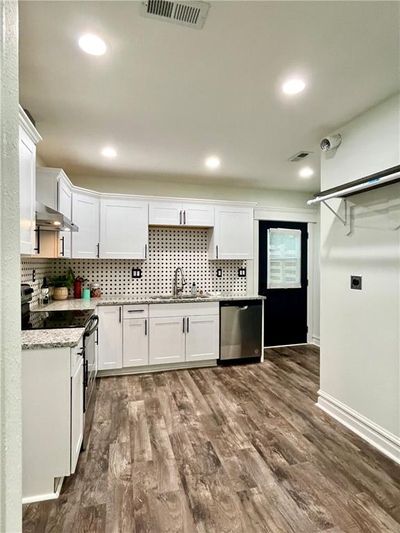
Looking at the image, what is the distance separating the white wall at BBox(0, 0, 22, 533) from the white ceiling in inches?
49.4

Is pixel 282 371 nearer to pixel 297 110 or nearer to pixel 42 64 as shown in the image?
pixel 297 110

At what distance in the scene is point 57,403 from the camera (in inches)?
70.7

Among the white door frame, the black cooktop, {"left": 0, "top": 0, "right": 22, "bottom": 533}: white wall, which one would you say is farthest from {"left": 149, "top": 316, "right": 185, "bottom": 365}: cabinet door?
{"left": 0, "top": 0, "right": 22, "bottom": 533}: white wall

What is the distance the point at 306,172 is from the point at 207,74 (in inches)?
97.1

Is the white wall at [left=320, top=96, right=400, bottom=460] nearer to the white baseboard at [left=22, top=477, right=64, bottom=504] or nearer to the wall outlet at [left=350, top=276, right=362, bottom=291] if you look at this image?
the wall outlet at [left=350, top=276, right=362, bottom=291]

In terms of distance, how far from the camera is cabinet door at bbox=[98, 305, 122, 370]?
3590mm

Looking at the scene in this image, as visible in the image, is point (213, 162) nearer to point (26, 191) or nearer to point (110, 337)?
point (26, 191)

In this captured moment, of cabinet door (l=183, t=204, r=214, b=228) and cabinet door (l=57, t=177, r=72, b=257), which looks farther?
cabinet door (l=183, t=204, r=214, b=228)

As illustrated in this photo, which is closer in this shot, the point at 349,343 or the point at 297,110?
the point at 297,110

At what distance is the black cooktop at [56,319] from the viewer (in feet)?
7.19

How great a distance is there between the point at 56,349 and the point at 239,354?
2.82 metres

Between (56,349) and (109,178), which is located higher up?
(109,178)

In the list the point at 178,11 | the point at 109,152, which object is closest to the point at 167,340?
the point at 109,152

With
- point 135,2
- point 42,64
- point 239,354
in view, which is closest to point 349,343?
point 239,354
